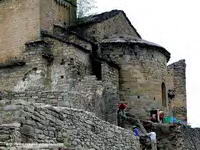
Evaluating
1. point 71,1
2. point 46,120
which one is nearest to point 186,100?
point 71,1

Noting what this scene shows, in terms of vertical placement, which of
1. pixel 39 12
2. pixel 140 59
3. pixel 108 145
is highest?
pixel 39 12

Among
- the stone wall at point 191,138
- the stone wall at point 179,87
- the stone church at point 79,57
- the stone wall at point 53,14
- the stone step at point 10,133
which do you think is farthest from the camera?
the stone wall at point 179,87

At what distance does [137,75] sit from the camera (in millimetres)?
23391

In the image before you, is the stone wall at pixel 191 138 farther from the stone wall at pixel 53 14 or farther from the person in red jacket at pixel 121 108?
the stone wall at pixel 53 14

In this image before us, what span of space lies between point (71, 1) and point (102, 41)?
298 centimetres

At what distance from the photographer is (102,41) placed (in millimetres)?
23750

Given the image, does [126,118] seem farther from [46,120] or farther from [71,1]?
[46,120]

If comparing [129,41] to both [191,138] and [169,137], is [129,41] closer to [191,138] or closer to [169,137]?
[191,138]

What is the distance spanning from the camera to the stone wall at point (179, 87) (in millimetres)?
29312

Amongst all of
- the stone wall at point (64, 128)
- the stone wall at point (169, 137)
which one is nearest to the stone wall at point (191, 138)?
the stone wall at point (169, 137)

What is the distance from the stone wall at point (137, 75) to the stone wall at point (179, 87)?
5651mm

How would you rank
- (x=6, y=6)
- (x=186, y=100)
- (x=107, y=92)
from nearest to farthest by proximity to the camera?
1. (x=107, y=92)
2. (x=6, y=6)
3. (x=186, y=100)

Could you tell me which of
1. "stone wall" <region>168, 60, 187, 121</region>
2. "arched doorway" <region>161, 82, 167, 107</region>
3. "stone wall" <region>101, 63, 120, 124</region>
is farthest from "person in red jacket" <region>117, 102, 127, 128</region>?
"stone wall" <region>168, 60, 187, 121</region>

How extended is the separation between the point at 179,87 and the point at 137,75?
6.67m
